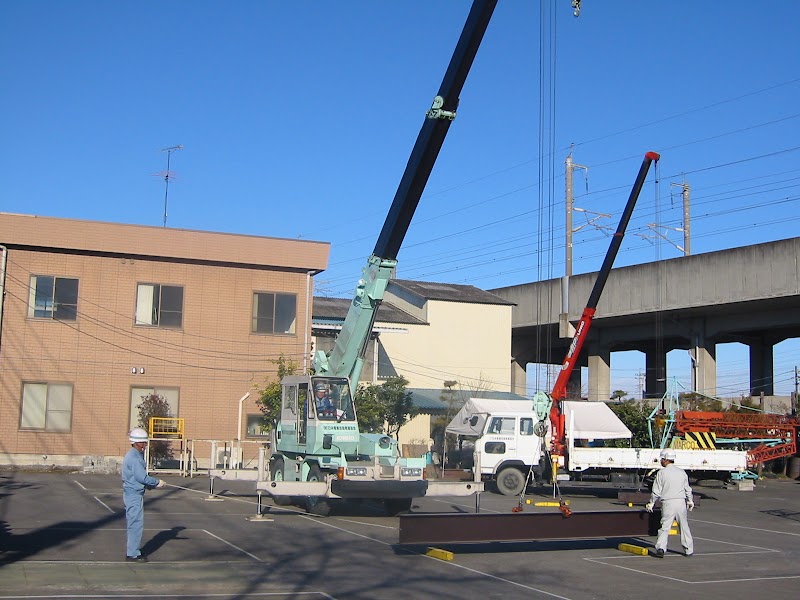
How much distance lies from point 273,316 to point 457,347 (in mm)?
15050

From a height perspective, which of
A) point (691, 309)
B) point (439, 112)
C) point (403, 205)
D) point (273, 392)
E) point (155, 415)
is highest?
point (439, 112)

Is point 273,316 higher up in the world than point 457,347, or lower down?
higher up

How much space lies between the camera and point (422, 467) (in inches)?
765

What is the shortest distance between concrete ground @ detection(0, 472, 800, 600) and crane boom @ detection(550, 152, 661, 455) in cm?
703

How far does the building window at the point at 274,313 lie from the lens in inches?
1467

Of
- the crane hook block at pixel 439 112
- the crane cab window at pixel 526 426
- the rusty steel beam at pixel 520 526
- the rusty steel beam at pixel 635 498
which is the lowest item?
the rusty steel beam at pixel 635 498

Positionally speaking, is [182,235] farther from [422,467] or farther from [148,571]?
[148,571]

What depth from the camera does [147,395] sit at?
35.2 meters

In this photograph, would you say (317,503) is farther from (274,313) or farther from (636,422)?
(636,422)

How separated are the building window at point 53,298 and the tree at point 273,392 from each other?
24.8ft

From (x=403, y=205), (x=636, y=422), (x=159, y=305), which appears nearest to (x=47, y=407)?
(x=159, y=305)

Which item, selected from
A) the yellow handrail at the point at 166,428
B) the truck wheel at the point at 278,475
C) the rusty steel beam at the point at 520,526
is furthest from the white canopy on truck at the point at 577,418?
the rusty steel beam at the point at 520,526

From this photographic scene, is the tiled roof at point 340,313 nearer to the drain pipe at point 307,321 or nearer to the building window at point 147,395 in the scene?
the drain pipe at point 307,321

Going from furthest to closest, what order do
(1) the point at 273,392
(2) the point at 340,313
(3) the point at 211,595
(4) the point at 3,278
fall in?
(2) the point at 340,313
(1) the point at 273,392
(4) the point at 3,278
(3) the point at 211,595
